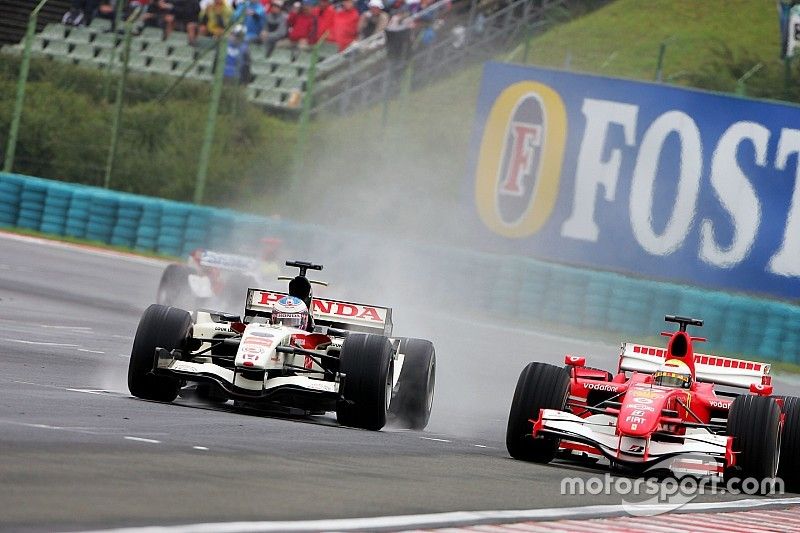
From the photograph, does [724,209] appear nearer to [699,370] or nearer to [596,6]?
[596,6]

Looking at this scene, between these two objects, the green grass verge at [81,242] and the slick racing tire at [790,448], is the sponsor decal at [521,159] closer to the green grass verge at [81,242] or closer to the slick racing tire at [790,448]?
the green grass verge at [81,242]

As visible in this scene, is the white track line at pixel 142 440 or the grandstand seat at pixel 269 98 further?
the grandstand seat at pixel 269 98

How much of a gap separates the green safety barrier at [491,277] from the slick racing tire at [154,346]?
47.7 ft

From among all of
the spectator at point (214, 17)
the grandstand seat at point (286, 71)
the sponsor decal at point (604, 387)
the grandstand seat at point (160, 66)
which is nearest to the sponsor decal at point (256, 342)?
the sponsor decal at point (604, 387)

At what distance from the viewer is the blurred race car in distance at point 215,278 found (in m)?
19.2

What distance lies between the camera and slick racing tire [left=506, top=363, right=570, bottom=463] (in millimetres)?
11922

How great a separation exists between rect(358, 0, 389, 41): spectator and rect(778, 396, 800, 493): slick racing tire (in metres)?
25.4

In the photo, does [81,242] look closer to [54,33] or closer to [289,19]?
[289,19]

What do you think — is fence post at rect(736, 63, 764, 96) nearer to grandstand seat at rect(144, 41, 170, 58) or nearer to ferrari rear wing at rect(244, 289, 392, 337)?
grandstand seat at rect(144, 41, 170, 58)

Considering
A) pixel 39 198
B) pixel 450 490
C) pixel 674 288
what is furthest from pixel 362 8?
pixel 450 490

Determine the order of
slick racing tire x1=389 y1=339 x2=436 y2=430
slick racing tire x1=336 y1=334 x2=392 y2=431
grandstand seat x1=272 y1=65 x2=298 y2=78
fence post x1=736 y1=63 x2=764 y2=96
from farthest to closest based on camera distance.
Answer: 1. grandstand seat x1=272 y1=65 x2=298 y2=78
2. fence post x1=736 y1=63 x2=764 y2=96
3. slick racing tire x1=389 y1=339 x2=436 y2=430
4. slick racing tire x1=336 y1=334 x2=392 y2=431

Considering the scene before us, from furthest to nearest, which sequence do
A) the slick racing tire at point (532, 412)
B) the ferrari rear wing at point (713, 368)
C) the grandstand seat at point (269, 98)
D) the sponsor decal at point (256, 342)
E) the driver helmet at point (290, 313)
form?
the grandstand seat at point (269, 98), the driver helmet at point (290, 313), the ferrari rear wing at point (713, 368), the sponsor decal at point (256, 342), the slick racing tire at point (532, 412)

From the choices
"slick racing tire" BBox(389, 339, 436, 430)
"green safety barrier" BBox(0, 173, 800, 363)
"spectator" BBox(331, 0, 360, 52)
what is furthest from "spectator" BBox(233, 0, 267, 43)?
"slick racing tire" BBox(389, 339, 436, 430)

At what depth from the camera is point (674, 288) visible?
86.1 ft
